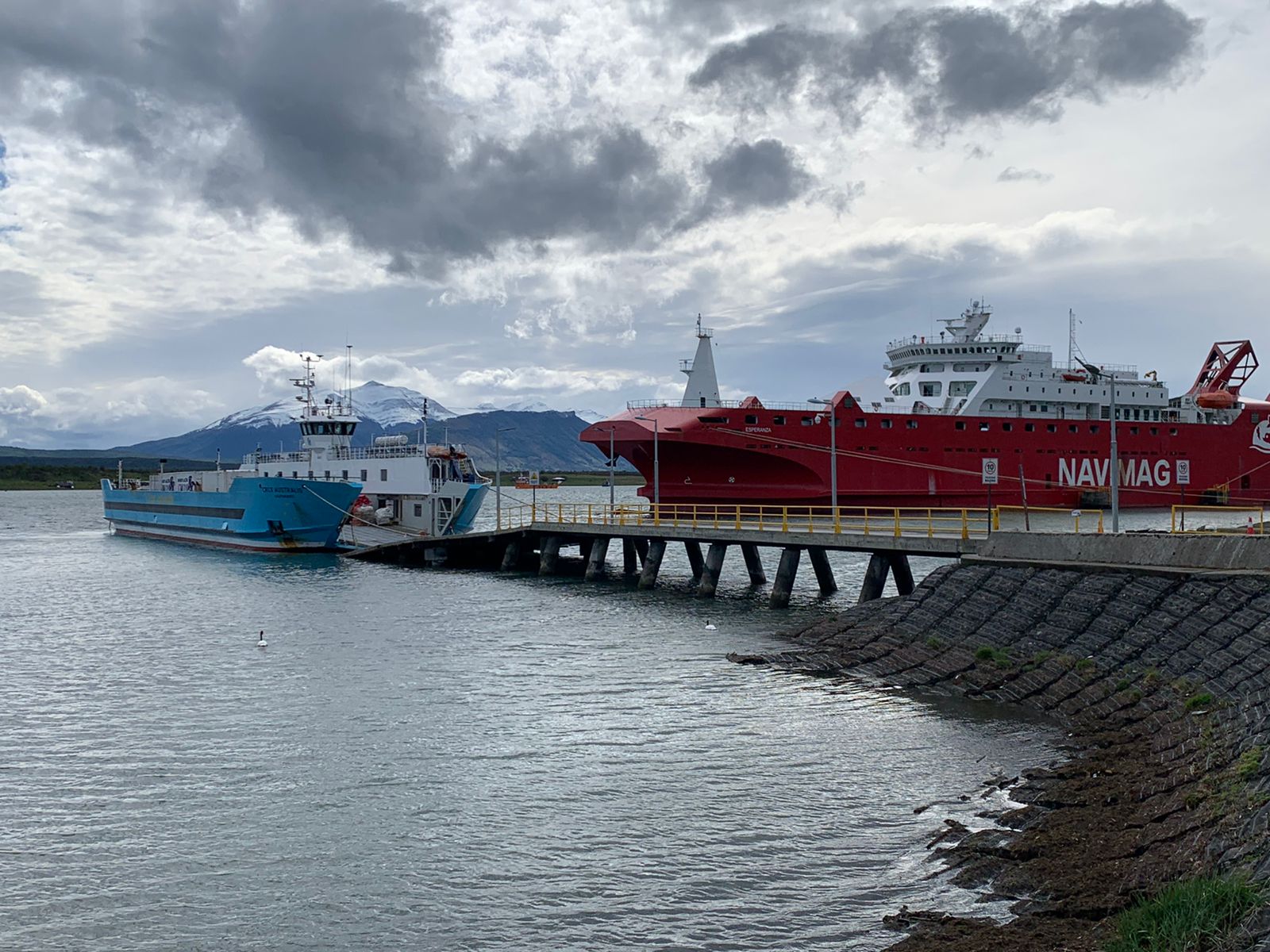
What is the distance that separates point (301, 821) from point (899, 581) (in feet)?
62.0

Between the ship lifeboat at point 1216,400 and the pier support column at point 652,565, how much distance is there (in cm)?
3960

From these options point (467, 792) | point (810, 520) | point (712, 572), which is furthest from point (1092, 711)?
point (712, 572)

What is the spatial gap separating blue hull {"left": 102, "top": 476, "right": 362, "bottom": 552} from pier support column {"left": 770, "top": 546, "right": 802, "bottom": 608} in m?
25.8

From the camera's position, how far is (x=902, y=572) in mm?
27953

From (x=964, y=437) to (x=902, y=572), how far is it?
1007 inches

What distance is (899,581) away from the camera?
28234 millimetres

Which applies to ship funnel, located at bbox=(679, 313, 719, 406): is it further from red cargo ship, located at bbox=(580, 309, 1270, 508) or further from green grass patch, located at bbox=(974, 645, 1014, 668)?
green grass patch, located at bbox=(974, 645, 1014, 668)

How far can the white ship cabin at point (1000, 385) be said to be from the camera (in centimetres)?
5544

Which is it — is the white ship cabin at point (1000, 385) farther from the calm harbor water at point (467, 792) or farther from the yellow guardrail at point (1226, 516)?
the calm harbor water at point (467, 792)

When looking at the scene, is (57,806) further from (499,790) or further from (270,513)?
(270,513)

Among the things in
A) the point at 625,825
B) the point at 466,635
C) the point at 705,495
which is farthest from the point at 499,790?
the point at 705,495

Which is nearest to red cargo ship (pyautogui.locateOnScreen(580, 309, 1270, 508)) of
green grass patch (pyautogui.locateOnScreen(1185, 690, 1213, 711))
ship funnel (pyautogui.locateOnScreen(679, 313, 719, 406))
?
ship funnel (pyautogui.locateOnScreen(679, 313, 719, 406))

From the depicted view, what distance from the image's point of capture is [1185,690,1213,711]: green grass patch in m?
14.4

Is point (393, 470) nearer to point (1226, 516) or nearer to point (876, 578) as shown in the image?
point (876, 578)
